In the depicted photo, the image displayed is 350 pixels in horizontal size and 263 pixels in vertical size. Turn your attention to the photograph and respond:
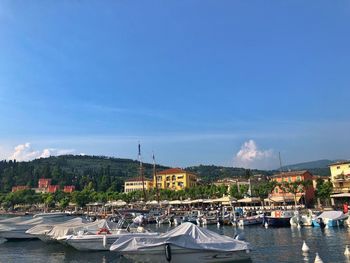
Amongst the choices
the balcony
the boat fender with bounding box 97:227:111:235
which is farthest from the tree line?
the boat fender with bounding box 97:227:111:235

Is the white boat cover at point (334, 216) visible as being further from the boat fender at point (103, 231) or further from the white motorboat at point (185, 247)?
the boat fender at point (103, 231)

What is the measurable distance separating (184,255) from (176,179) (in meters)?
155

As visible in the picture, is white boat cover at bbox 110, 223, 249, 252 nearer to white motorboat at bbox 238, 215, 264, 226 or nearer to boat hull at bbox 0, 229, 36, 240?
boat hull at bbox 0, 229, 36, 240

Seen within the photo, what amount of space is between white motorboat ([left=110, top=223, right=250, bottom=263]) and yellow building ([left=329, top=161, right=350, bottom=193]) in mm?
78951

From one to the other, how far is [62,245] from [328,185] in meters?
72.7

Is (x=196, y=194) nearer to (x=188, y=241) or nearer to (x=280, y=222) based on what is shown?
(x=280, y=222)

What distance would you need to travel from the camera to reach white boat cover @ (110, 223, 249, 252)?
27406 millimetres

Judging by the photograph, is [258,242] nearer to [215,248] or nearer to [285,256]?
[285,256]

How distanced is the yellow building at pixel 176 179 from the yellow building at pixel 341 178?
272ft

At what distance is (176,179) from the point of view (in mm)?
182250

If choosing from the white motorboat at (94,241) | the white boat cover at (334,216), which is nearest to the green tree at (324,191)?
the white boat cover at (334,216)

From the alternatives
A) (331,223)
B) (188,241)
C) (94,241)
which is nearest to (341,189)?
(331,223)

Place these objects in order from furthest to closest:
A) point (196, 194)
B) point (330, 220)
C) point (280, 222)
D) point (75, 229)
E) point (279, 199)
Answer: point (196, 194) < point (279, 199) < point (280, 222) < point (330, 220) < point (75, 229)

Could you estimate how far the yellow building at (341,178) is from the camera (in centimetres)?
9896
